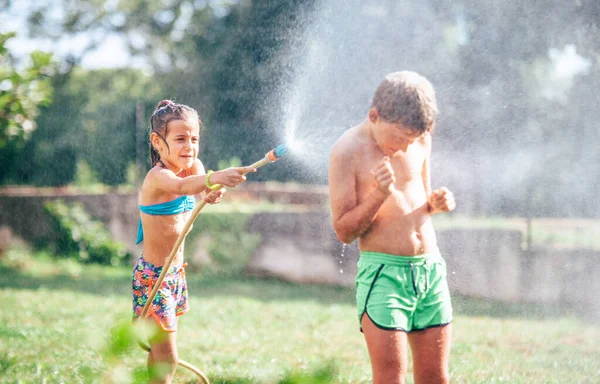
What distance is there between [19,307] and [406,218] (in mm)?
4469

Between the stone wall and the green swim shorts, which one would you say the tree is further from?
the green swim shorts

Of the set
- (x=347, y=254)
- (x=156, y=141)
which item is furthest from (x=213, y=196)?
(x=347, y=254)

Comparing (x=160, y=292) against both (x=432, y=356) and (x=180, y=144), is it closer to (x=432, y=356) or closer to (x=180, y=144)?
(x=180, y=144)

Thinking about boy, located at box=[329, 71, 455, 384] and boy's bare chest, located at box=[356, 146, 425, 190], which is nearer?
boy, located at box=[329, 71, 455, 384]

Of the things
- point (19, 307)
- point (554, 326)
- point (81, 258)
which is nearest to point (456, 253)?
point (554, 326)

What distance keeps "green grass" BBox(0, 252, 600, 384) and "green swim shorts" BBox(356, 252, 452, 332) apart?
0.39 m

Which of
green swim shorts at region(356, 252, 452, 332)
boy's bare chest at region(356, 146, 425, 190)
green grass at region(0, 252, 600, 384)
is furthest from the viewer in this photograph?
green grass at region(0, 252, 600, 384)

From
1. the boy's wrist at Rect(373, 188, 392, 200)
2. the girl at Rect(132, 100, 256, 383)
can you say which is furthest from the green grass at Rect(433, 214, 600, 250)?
the boy's wrist at Rect(373, 188, 392, 200)

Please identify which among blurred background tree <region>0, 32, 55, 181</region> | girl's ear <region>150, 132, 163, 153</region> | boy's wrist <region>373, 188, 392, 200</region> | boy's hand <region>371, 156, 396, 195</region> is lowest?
boy's wrist <region>373, 188, 392, 200</region>

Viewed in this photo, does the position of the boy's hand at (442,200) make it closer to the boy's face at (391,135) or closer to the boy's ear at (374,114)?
the boy's face at (391,135)

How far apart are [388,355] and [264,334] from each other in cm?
279

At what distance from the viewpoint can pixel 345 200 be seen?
2.43 meters

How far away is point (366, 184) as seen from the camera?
246 cm

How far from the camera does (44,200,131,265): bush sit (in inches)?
352
